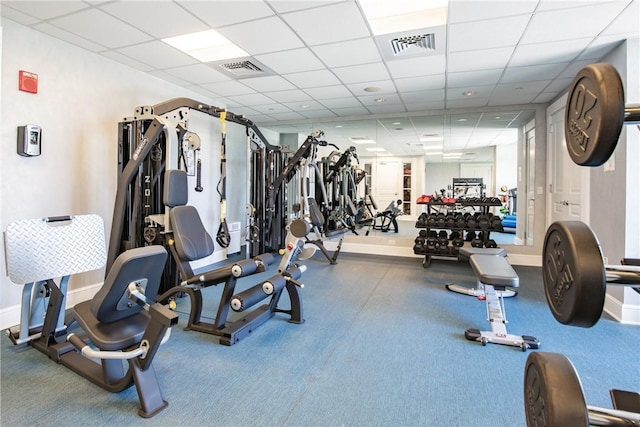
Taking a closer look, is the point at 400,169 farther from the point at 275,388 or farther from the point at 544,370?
the point at 544,370

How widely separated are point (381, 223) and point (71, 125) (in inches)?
200

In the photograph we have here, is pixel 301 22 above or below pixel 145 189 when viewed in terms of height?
above

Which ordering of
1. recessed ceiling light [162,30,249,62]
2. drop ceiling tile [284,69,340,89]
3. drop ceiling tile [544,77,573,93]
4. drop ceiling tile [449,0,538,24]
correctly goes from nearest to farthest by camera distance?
drop ceiling tile [449,0,538,24] → recessed ceiling light [162,30,249,62] → drop ceiling tile [284,69,340,89] → drop ceiling tile [544,77,573,93]

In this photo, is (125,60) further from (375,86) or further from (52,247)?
(375,86)

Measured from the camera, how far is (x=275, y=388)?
6.61ft

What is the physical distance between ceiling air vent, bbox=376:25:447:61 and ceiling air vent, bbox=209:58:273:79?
1.42 meters

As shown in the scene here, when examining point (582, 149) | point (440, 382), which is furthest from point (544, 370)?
point (440, 382)

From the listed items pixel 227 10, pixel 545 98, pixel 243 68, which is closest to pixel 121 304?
pixel 227 10

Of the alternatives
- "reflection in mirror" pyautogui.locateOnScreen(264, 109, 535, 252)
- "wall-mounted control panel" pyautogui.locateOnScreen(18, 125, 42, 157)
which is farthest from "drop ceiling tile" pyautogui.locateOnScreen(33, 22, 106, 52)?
"reflection in mirror" pyautogui.locateOnScreen(264, 109, 535, 252)

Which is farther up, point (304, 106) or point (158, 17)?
point (304, 106)

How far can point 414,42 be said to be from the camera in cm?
326

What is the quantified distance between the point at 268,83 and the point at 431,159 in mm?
5088

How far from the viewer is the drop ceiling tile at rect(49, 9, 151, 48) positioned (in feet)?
9.32

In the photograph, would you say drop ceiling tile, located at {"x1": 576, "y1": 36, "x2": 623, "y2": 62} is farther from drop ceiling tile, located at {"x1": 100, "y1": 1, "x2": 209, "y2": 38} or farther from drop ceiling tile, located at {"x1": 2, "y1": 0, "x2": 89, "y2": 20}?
drop ceiling tile, located at {"x1": 2, "y1": 0, "x2": 89, "y2": 20}
